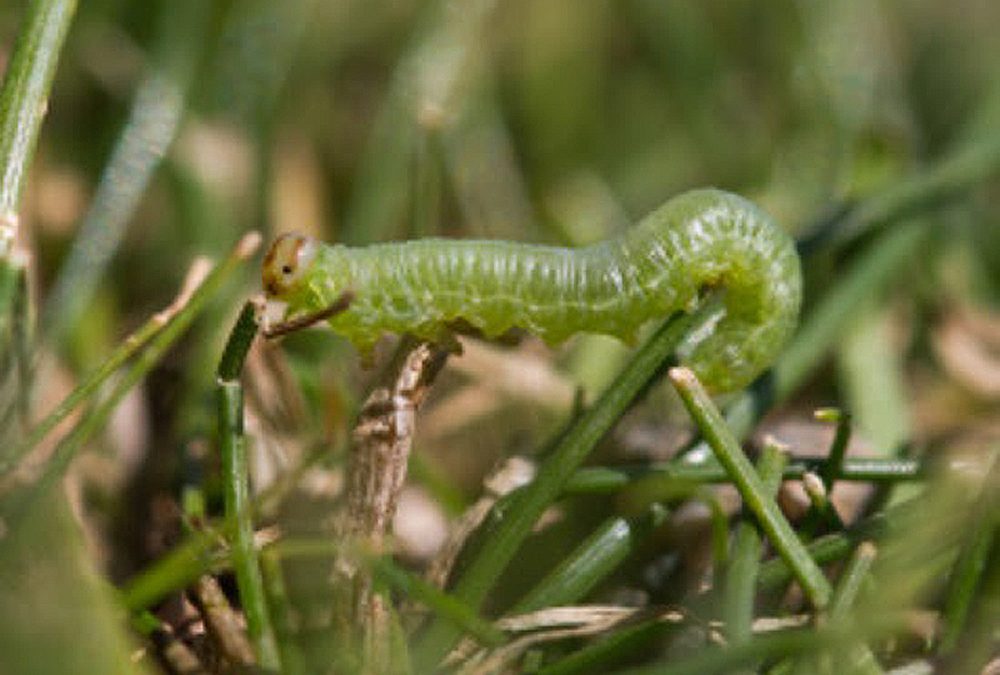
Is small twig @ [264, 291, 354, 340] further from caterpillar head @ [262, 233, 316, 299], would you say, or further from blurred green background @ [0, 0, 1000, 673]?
blurred green background @ [0, 0, 1000, 673]

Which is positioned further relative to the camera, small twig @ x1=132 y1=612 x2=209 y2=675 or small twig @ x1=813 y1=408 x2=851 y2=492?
small twig @ x1=813 y1=408 x2=851 y2=492

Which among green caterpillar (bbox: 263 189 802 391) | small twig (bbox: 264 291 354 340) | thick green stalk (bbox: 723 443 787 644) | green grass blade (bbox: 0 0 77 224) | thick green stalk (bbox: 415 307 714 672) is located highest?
green grass blade (bbox: 0 0 77 224)

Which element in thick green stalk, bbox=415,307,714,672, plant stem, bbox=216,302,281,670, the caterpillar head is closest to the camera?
plant stem, bbox=216,302,281,670

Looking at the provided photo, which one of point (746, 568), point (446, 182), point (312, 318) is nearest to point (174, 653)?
point (312, 318)

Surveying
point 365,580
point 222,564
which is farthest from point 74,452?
point 365,580

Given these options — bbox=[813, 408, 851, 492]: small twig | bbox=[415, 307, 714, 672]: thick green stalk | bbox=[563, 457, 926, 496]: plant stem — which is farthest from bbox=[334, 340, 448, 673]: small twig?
bbox=[813, 408, 851, 492]: small twig

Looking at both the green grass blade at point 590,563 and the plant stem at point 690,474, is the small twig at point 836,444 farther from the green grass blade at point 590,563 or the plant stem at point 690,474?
the green grass blade at point 590,563
